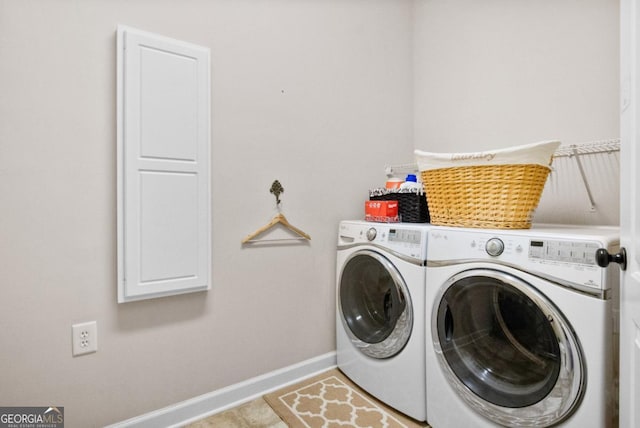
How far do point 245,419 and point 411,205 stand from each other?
4.27 ft

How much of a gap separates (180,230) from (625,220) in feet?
4.85

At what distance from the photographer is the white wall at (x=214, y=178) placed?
118 cm

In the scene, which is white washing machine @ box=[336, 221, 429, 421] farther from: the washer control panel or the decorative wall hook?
the decorative wall hook

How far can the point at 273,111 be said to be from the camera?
1.74m

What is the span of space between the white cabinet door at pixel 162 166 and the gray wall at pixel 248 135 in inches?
3.1

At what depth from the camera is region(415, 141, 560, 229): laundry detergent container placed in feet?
4.10

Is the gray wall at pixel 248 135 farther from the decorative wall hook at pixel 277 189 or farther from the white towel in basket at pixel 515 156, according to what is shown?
the white towel in basket at pixel 515 156

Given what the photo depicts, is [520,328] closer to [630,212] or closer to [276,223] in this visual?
[630,212]

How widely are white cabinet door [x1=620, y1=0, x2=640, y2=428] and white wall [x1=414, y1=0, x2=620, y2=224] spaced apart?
3.00 ft

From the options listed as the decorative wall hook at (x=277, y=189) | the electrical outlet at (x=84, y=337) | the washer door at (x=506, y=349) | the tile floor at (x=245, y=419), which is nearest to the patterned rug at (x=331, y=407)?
the tile floor at (x=245, y=419)

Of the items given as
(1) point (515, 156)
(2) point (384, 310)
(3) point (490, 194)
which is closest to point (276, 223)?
(2) point (384, 310)

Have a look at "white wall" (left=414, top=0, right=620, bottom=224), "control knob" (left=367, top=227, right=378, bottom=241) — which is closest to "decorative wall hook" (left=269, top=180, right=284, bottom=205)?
"control knob" (left=367, top=227, right=378, bottom=241)

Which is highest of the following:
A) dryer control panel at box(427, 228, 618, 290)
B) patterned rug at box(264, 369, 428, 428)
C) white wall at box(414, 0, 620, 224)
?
white wall at box(414, 0, 620, 224)

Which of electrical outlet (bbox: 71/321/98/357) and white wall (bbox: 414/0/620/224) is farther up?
white wall (bbox: 414/0/620/224)
